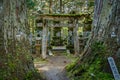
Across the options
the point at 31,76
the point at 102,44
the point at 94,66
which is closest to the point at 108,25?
the point at 102,44

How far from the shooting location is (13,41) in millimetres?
4656

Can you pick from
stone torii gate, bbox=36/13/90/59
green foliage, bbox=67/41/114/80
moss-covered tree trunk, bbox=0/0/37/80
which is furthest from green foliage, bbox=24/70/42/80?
stone torii gate, bbox=36/13/90/59

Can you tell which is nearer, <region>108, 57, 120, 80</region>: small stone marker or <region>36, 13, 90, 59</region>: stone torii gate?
<region>108, 57, 120, 80</region>: small stone marker

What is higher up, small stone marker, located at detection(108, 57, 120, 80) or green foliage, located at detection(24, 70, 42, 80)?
small stone marker, located at detection(108, 57, 120, 80)

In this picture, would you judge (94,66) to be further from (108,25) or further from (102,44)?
(108,25)

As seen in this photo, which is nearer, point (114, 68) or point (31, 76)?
point (114, 68)

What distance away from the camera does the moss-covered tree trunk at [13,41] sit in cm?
449

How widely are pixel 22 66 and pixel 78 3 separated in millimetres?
12483

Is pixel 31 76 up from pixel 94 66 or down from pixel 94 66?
down

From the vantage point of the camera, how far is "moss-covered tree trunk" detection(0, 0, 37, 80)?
14.7ft

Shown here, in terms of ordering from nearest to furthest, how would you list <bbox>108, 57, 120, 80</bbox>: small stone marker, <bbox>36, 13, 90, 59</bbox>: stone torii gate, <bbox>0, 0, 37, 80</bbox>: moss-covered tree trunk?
1. <bbox>108, 57, 120, 80</bbox>: small stone marker
2. <bbox>0, 0, 37, 80</bbox>: moss-covered tree trunk
3. <bbox>36, 13, 90, 59</bbox>: stone torii gate

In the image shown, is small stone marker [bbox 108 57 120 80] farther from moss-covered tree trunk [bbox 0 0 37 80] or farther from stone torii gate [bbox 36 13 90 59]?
stone torii gate [bbox 36 13 90 59]

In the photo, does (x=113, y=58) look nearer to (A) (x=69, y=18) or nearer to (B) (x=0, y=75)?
(B) (x=0, y=75)

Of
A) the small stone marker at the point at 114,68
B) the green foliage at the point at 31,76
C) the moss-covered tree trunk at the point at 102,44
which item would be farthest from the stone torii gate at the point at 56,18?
the small stone marker at the point at 114,68
